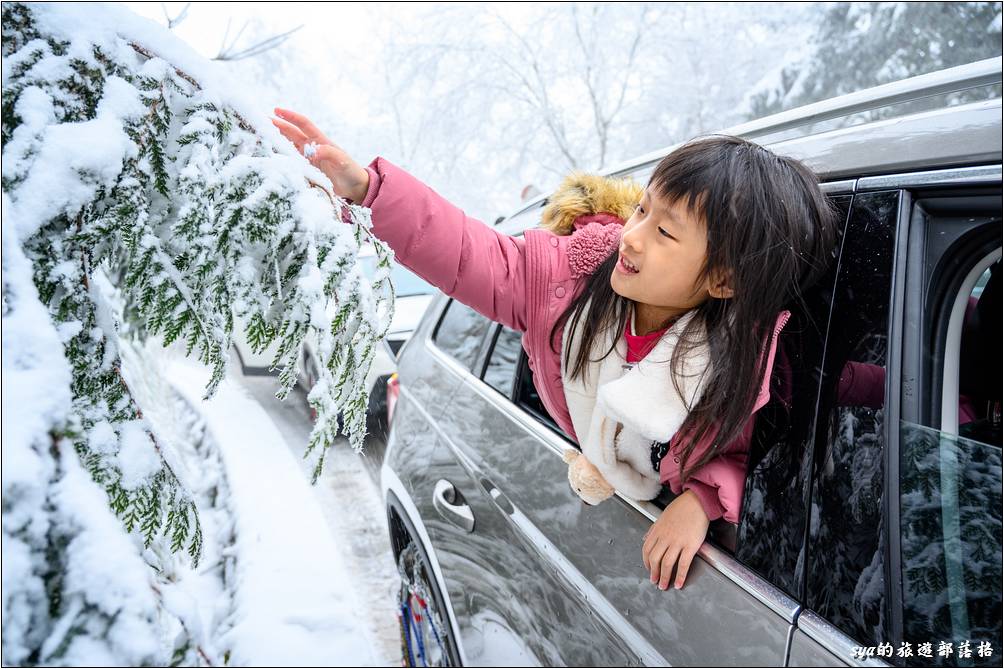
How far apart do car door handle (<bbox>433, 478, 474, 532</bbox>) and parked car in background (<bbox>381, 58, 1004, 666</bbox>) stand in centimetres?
35

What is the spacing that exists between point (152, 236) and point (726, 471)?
1.01 metres

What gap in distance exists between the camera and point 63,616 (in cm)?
65

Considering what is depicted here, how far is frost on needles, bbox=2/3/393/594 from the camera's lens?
760mm

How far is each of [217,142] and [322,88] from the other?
13620 millimetres

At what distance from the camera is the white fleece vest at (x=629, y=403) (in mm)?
1132

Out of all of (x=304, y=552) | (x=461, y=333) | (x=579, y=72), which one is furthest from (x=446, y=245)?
(x=579, y=72)

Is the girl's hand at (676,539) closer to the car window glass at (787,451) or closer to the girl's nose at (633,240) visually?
the car window glass at (787,451)

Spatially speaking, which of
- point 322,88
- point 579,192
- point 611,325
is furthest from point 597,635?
point 322,88

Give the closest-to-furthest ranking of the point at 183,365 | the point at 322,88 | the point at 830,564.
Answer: the point at 830,564 < the point at 183,365 < the point at 322,88

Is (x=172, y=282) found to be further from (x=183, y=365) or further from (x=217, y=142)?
(x=183, y=365)

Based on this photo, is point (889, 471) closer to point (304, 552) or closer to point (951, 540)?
point (951, 540)

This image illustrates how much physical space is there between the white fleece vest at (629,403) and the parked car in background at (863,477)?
10 centimetres

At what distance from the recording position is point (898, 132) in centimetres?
110

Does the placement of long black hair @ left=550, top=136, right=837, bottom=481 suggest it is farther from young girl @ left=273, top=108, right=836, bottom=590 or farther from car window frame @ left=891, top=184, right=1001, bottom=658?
car window frame @ left=891, top=184, right=1001, bottom=658
